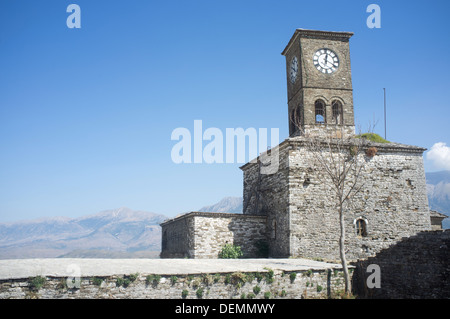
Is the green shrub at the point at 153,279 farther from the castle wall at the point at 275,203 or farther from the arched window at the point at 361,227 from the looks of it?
the arched window at the point at 361,227

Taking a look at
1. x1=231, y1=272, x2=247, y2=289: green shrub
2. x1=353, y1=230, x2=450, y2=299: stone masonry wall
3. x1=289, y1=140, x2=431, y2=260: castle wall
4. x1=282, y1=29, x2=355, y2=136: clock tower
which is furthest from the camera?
x1=282, y1=29, x2=355, y2=136: clock tower

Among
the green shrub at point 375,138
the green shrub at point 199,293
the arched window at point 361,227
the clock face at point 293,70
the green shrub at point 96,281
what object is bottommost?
the green shrub at point 199,293

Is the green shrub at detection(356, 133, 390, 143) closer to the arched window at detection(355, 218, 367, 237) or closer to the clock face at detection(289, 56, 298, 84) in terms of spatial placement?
the arched window at detection(355, 218, 367, 237)

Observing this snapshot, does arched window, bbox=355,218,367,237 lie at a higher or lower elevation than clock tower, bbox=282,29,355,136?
lower

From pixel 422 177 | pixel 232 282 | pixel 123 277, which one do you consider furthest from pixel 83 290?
pixel 422 177

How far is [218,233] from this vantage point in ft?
70.7

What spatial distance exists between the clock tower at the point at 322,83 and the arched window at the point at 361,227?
6.28 metres

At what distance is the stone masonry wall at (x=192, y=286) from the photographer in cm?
1042

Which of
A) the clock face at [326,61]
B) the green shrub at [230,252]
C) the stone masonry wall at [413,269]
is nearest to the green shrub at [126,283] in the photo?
the stone masonry wall at [413,269]

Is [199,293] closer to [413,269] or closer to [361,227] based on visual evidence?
[413,269]

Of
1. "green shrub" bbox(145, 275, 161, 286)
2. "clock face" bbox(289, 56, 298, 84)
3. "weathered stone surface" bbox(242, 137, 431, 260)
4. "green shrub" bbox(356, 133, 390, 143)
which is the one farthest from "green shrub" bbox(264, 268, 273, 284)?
"clock face" bbox(289, 56, 298, 84)

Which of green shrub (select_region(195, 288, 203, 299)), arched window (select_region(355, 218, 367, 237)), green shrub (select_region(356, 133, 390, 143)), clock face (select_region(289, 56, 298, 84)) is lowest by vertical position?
green shrub (select_region(195, 288, 203, 299))

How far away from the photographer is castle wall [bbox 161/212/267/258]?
2109 cm
